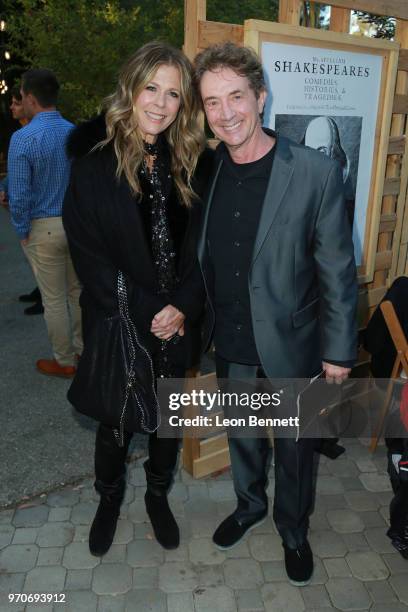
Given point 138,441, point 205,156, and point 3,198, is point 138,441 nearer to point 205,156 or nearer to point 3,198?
point 205,156

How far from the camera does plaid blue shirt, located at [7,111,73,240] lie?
4215 millimetres

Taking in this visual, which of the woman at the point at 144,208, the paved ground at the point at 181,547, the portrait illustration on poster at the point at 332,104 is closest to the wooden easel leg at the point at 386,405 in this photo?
the paved ground at the point at 181,547

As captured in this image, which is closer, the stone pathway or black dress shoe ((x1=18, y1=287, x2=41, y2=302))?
the stone pathway

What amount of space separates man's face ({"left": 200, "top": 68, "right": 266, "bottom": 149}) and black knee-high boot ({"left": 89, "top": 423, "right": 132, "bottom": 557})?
59.7 inches

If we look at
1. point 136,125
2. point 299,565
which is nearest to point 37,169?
point 136,125

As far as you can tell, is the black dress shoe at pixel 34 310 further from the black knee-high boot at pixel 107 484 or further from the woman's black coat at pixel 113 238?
the woman's black coat at pixel 113 238

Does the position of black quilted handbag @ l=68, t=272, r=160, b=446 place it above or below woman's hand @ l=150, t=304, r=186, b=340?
below

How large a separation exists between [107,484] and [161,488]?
12.0 inches

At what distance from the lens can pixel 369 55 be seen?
318 cm

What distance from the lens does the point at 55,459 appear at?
3746 millimetres

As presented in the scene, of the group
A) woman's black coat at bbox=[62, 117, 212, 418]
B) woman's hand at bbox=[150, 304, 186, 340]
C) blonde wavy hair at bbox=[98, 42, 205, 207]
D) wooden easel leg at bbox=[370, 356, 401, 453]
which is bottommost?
wooden easel leg at bbox=[370, 356, 401, 453]

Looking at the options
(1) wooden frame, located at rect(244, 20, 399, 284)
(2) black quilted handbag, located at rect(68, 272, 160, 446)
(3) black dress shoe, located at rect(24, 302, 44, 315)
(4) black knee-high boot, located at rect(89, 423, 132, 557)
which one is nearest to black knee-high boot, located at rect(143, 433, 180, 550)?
(4) black knee-high boot, located at rect(89, 423, 132, 557)

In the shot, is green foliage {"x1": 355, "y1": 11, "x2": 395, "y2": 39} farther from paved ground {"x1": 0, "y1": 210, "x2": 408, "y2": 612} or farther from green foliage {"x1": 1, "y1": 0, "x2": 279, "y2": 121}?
paved ground {"x1": 0, "y1": 210, "x2": 408, "y2": 612}

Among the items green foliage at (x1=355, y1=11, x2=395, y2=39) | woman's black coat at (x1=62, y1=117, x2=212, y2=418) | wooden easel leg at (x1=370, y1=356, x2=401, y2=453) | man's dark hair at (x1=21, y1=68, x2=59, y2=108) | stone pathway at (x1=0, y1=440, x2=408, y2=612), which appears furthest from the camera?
green foliage at (x1=355, y1=11, x2=395, y2=39)
